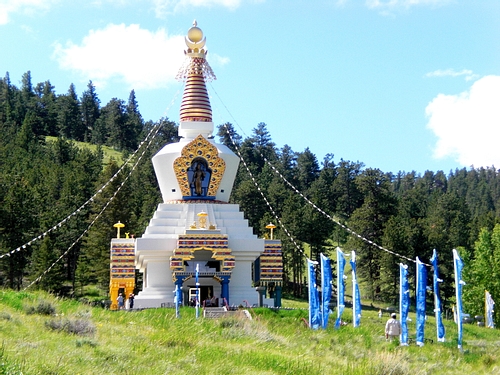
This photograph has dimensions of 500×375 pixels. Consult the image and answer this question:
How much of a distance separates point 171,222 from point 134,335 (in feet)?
62.4

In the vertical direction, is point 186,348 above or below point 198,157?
below

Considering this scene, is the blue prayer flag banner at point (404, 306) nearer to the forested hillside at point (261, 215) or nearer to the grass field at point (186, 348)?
the grass field at point (186, 348)

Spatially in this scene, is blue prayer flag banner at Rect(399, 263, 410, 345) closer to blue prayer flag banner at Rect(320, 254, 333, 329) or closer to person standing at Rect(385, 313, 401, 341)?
person standing at Rect(385, 313, 401, 341)

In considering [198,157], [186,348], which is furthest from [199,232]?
[186,348]

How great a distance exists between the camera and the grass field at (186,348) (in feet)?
42.1

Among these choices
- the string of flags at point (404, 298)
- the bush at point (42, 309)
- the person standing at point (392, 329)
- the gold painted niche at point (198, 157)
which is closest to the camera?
the bush at point (42, 309)

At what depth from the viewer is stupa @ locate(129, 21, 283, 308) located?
108 feet

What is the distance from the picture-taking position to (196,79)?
3844 cm

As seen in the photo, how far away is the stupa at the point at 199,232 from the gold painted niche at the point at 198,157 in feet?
0.16

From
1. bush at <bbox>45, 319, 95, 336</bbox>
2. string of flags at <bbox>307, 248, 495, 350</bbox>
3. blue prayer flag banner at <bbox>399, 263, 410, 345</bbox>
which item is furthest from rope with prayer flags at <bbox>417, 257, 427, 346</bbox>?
bush at <bbox>45, 319, 95, 336</bbox>

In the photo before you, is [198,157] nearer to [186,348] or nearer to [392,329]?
[392,329]

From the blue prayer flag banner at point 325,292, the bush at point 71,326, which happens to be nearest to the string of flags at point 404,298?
the blue prayer flag banner at point 325,292

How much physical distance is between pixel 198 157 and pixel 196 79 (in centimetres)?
457

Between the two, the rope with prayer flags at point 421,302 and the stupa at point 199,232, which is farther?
the stupa at point 199,232
